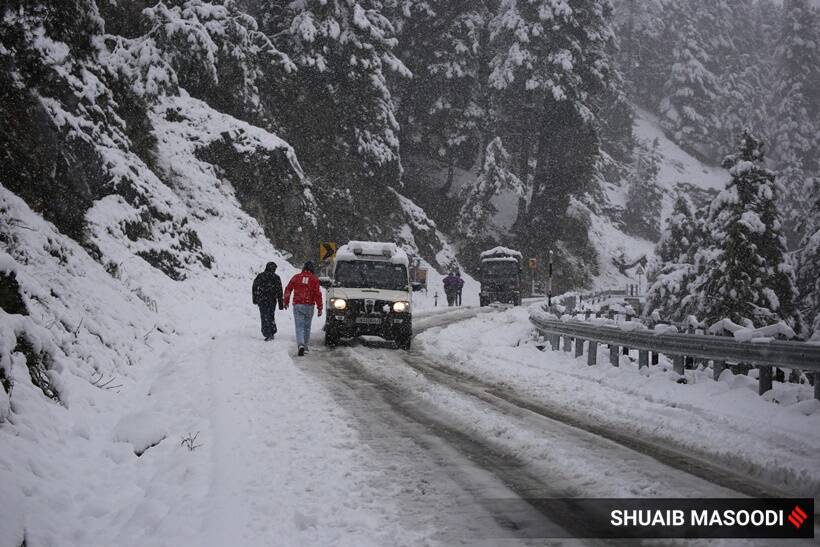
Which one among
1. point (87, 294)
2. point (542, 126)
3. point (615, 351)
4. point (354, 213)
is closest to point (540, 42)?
point (542, 126)

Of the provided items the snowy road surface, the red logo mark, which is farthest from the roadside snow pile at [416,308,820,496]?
→ the red logo mark

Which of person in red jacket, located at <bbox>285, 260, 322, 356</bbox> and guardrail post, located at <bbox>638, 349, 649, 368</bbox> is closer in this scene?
guardrail post, located at <bbox>638, 349, 649, 368</bbox>

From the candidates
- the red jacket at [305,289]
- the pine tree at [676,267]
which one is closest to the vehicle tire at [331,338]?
the red jacket at [305,289]

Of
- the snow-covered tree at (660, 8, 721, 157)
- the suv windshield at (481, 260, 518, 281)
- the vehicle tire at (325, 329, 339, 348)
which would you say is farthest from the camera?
the snow-covered tree at (660, 8, 721, 157)

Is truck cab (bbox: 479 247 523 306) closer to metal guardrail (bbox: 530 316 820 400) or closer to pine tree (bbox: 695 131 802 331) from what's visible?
pine tree (bbox: 695 131 802 331)

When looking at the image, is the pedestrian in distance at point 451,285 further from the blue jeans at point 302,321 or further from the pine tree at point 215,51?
the blue jeans at point 302,321

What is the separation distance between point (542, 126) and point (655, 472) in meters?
42.4

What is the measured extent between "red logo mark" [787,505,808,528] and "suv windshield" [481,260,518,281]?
1120 inches

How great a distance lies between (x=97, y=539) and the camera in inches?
145

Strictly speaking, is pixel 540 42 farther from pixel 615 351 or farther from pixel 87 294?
pixel 87 294

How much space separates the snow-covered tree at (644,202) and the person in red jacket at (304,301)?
185ft

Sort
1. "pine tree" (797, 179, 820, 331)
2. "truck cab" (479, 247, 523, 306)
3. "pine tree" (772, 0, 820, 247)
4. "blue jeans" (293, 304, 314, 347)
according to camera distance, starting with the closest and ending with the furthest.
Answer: "blue jeans" (293, 304, 314, 347), "pine tree" (797, 179, 820, 331), "truck cab" (479, 247, 523, 306), "pine tree" (772, 0, 820, 247)

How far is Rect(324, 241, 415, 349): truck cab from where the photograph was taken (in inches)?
522

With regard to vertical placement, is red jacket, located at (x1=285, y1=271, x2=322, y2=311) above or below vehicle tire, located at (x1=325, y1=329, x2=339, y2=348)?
above
